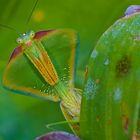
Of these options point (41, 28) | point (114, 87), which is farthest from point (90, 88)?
point (41, 28)

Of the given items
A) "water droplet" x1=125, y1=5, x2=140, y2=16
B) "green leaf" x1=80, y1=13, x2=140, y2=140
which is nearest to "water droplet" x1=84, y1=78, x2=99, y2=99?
"green leaf" x1=80, y1=13, x2=140, y2=140

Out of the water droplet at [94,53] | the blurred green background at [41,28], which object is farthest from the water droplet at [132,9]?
the water droplet at [94,53]

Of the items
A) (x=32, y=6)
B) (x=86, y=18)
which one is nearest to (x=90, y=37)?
(x=86, y=18)

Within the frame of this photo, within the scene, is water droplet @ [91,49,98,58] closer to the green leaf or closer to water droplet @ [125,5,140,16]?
the green leaf

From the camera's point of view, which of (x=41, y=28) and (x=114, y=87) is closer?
(x=114, y=87)

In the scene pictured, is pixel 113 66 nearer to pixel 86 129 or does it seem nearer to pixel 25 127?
pixel 86 129

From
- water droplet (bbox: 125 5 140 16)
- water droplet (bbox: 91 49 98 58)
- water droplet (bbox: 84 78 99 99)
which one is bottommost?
water droplet (bbox: 84 78 99 99)

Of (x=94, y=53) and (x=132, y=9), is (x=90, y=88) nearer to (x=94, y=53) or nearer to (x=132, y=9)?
(x=94, y=53)

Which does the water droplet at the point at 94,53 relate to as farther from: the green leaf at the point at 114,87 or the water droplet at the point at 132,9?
the water droplet at the point at 132,9
